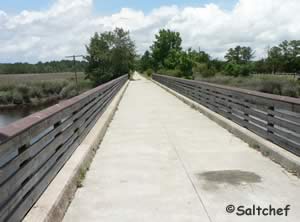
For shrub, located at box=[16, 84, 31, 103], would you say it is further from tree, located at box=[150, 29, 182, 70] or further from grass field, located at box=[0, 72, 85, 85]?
tree, located at box=[150, 29, 182, 70]

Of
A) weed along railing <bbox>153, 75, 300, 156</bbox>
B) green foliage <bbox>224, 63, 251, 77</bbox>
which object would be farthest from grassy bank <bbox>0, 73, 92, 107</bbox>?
green foliage <bbox>224, 63, 251, 77</bbox>

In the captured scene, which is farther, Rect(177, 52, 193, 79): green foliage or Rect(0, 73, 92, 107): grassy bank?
Rect(177, 52, 193, 79): green foliage

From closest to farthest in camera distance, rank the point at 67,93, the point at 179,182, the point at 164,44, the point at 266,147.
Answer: the point at 179,182 < the point at 266,147 < the point at 67,93 < the point at 164,44

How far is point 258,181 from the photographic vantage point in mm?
5461

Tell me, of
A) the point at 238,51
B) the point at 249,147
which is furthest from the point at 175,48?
the point at 249,147

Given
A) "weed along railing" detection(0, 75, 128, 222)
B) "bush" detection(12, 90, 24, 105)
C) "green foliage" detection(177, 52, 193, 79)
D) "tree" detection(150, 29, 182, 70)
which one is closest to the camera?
"weed along railing" detection(0, 75, 128, 222)

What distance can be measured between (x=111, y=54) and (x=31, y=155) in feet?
207

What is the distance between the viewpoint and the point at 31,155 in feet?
13.2

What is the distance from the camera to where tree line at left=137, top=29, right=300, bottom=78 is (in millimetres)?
64875

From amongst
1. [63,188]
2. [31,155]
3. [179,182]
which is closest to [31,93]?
[179,182]

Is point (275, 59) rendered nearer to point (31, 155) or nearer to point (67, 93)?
point (67, 93)

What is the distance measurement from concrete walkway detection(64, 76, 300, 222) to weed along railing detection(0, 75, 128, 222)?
535 mm

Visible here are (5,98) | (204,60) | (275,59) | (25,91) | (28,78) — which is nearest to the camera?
(5,98)

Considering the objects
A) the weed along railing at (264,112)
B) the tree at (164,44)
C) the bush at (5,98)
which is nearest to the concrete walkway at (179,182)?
the weed along railing at (264,112)
